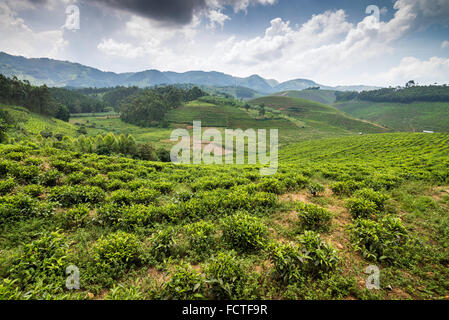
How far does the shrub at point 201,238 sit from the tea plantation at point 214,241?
1.5 inches

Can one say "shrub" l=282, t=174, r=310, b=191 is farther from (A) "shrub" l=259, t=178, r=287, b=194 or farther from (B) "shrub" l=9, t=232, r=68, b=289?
(B) "shrub" l=9, t=232, r=68, b=289

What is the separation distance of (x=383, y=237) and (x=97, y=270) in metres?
7.43

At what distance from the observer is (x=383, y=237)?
4883 mm

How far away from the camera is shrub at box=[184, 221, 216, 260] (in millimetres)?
4918

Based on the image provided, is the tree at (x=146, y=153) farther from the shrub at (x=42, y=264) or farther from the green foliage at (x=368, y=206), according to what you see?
the green foliage at (x=368, y=206)

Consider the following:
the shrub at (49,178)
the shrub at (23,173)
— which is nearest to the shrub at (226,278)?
the shrub at (49,178)

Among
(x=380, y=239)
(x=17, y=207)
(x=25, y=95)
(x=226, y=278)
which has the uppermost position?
(x=25, y=95)

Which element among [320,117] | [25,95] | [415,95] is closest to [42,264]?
[25,95]

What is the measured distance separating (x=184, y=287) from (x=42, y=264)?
3402 mm

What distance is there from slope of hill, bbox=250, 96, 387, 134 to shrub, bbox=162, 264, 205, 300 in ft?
322

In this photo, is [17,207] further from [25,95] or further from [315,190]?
[25,95]

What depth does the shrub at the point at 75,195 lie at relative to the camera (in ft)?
21.5

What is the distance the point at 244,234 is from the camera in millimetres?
5090

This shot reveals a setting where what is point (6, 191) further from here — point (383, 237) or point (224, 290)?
point (383, 237)
